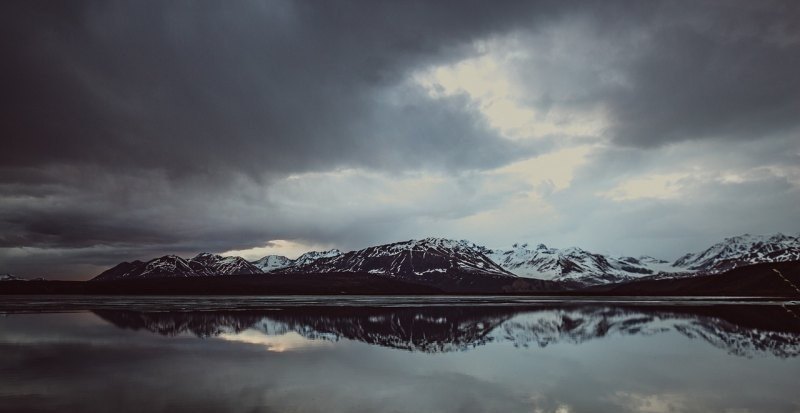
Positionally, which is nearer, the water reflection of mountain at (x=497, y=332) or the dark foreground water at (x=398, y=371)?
the dark foreground water at (x=398, y=371)

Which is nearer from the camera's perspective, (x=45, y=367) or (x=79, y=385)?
(x=79, y=385)

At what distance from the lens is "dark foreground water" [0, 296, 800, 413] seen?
19531mm

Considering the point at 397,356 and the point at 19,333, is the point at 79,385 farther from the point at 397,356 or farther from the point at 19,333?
the point at 19,333

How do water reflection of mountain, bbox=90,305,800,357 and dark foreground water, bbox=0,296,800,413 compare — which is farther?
water reflection of mountain, bbox=90,305,800,357

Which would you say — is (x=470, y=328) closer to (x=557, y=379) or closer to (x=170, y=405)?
(x=557, y=379)

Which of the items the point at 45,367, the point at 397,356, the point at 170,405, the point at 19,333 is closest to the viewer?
the point at 170,405

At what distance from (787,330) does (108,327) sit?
220 feet

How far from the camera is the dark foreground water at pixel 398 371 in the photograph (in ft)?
64.1

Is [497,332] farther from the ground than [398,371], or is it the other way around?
[398,371]

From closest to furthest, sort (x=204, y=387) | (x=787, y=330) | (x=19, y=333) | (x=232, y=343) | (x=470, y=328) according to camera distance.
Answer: (x=204, y=387)
(x=232, y=343)
(x=19, y=333)
(x=787, y=330)
(x=470, y=328)

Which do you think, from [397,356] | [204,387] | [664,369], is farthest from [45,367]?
[664,369]

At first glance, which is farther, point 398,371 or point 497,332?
point 497,332

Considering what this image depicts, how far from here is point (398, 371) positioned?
88.1 ft

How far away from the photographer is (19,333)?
44.6 metres
